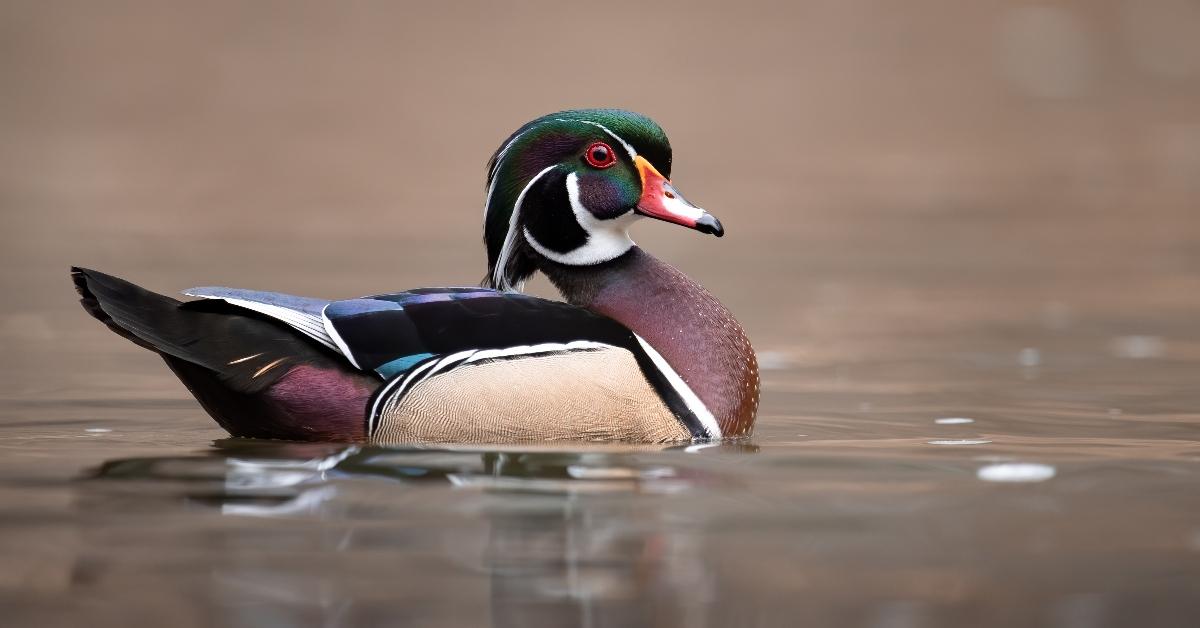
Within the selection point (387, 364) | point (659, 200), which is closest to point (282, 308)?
point (387, 364)

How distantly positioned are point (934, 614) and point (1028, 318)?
23.8ft

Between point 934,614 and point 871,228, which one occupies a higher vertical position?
point 871,228

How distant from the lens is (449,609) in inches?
168

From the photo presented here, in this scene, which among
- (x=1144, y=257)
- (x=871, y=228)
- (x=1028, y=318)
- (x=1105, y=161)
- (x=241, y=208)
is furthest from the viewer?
(x=1105, y=161)

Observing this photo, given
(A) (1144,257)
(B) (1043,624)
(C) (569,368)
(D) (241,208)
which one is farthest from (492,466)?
(D) (241,208)

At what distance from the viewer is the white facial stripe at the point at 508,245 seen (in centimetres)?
668

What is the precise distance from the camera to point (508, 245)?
22.2 ft

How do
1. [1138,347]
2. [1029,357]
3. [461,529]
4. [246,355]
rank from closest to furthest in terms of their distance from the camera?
[461,529] < [246,355] < [1029,357] < [1138,347]

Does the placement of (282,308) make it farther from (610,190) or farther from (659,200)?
(659,200)

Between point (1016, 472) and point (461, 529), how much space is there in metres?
2.02

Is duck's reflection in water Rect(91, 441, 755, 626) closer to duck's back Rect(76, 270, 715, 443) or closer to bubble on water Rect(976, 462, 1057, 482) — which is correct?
duck's back Rect(76, 270, 715, 443)

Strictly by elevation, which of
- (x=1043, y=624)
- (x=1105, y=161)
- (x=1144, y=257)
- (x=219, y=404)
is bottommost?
(x=1043, y=624)

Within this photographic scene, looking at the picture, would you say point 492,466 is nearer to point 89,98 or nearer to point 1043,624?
point 1043,624

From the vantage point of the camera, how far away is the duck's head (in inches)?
263
